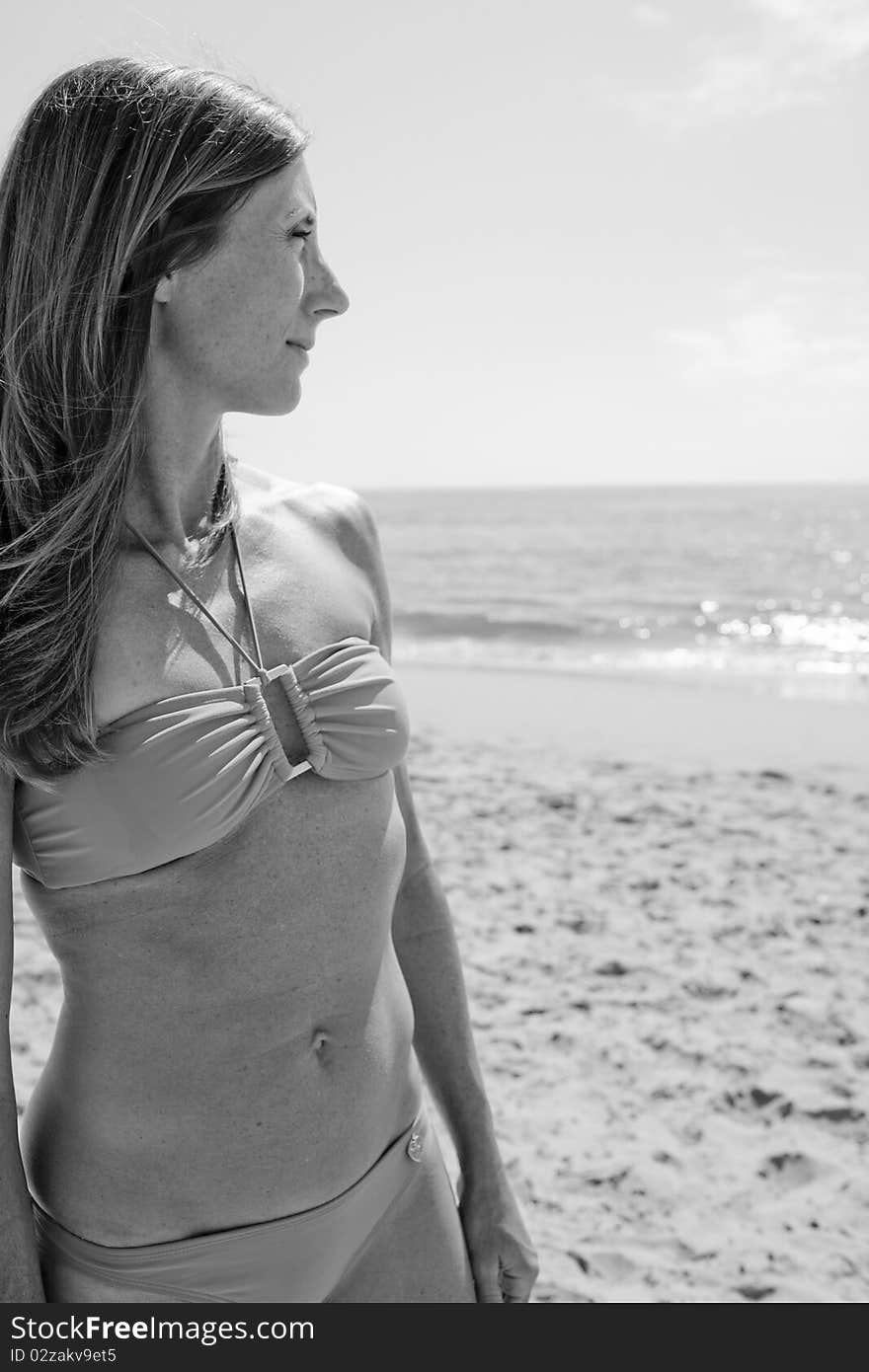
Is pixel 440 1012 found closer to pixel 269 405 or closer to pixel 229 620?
pixel 229 620

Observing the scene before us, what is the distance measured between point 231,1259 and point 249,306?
3.52 ft

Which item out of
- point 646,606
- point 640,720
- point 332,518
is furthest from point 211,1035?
point 646,606

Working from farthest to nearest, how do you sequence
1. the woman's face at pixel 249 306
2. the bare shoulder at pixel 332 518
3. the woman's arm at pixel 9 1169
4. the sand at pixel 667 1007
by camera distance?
the sand at pixel 667 1007 < the bare shoulder at pixel 332 518 < the woman's face at pixel 249 306 < the woman's arm at pixel 9 1169

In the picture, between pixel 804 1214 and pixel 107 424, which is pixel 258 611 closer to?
pixel 107 424

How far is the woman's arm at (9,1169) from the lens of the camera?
1.25 metres

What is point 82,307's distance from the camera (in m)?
1.30

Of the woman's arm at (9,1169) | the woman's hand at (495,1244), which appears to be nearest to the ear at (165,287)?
the woman's arm at (9,1169)

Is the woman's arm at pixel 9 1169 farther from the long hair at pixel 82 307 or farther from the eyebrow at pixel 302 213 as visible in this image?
the eyebrow at pixel 302 213

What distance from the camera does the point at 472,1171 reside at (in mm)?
1692

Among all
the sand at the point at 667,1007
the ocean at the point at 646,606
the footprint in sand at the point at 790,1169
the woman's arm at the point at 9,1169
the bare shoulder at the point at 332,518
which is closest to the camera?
the woman's arm at the point at 9,1169

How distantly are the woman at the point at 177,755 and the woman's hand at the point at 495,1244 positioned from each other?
0.16 m

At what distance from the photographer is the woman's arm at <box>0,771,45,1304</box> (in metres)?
1.25

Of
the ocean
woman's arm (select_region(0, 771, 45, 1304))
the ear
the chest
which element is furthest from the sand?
the ocean

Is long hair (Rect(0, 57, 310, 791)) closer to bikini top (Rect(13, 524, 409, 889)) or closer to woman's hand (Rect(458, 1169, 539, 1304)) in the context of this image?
bikini top (Rect(13, 524, 409, 889))
